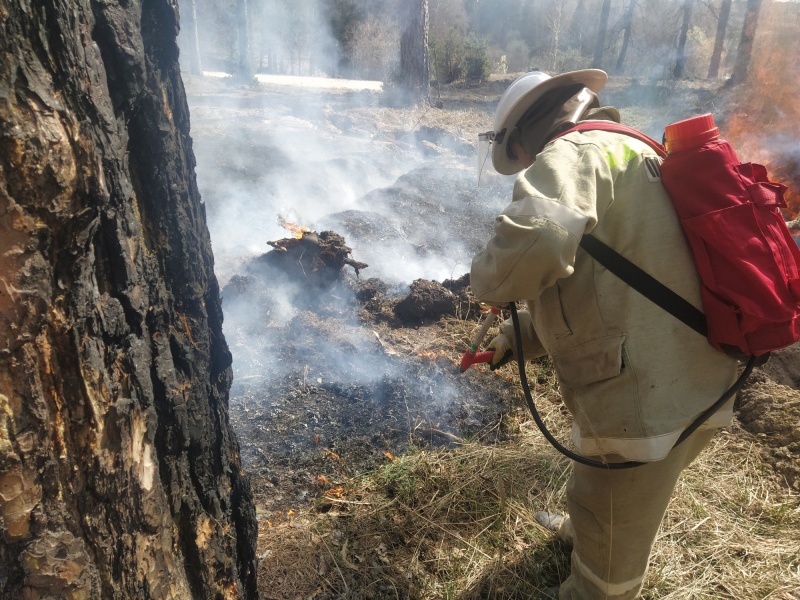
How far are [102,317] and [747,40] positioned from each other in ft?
55.4

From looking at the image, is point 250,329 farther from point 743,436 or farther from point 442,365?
point 743,436

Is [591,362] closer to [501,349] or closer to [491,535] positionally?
[501,349]

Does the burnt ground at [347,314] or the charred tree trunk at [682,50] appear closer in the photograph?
the burnt ground at [347,314]

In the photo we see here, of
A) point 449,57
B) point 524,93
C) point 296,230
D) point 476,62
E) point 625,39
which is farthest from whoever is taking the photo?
point 625,39

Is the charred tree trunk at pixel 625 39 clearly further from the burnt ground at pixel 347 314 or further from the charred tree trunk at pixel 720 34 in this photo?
the burnt ground at pixel 347 314

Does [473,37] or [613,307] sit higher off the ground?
[473,37]

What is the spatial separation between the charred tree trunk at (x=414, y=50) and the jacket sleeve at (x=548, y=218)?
44.6 feet

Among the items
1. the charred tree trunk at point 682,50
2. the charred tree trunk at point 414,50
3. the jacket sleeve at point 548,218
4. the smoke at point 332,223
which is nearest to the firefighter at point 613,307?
the jacket sleeve at point 548,218

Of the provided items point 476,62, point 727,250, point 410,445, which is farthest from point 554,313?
point 476,62

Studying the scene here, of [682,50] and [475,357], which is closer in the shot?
[475,357]

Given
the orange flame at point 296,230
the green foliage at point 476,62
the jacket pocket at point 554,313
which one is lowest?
the orange flame at point 296,230

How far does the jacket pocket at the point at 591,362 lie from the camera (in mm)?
1841

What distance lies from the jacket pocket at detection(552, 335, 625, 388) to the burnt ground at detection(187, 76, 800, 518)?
Result: 1728mm

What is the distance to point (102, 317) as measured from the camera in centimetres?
126
